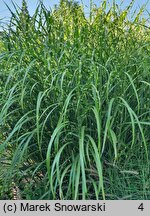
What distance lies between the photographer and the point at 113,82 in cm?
160

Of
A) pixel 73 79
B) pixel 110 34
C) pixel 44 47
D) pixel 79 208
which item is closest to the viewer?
pixel 79 208

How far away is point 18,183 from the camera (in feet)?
5.65

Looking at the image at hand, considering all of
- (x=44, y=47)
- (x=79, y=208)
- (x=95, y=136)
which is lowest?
(x=79, y=208)

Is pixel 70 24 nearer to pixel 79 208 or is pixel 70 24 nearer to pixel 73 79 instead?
pixel 73 79

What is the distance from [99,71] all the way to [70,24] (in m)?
0.42

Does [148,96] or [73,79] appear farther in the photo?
[148,96]

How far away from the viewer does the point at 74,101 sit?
5.06 feet

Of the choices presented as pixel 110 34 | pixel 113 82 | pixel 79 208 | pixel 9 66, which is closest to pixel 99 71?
pixel 113 82

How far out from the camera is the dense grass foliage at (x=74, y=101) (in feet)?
4.94

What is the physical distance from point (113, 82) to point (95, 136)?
0.28 meters

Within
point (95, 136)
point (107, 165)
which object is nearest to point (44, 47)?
point (95, 136)

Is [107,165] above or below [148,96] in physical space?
below

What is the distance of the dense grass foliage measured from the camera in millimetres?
1505

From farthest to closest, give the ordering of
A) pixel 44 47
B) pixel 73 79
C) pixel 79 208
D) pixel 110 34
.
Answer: pixel 110 34, pixel 44 47, pixel 73 79, pixel 79 208
